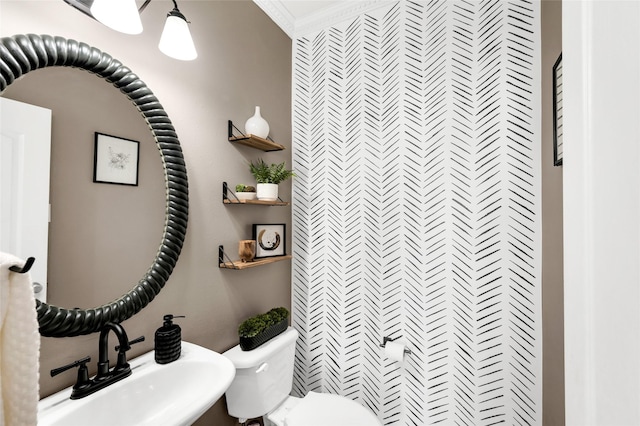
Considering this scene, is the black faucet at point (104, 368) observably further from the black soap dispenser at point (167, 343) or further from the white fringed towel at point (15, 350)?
the white fringed towel at point (15, 350)

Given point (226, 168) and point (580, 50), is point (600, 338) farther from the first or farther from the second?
point (226, 168)

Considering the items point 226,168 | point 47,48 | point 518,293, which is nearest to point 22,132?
point 47,48

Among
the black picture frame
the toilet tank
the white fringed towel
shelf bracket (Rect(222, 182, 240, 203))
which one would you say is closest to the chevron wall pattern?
the black picture frame

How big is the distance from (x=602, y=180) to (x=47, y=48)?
1236 mm

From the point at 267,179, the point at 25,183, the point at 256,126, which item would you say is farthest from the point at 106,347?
the point at 256,126

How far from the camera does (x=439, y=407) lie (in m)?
1.46

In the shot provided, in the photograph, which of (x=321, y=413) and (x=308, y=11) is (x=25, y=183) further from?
(x=308, y=11)

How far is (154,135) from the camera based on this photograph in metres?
1.09

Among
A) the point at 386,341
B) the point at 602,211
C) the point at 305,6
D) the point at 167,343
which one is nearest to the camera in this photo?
the point at 602,211

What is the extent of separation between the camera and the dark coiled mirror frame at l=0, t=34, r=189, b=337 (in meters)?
0.77

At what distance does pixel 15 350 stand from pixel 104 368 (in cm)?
59

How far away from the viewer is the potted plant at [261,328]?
1.38m

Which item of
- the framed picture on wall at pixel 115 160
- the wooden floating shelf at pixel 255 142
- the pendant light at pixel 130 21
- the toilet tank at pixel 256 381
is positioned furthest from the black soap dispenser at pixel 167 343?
the pendant light at pixel 130 21

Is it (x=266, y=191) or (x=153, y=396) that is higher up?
(x=266, y=191)
